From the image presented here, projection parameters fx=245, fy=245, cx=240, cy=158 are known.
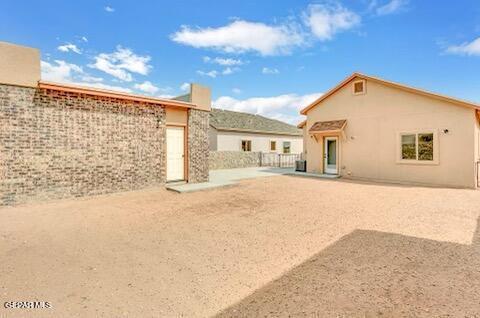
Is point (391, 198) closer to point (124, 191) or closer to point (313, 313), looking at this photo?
point (313, 313)

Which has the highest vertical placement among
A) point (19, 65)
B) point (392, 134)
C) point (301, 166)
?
point (19, 65)

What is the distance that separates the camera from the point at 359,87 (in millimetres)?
13906

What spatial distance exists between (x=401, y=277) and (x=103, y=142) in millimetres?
9250

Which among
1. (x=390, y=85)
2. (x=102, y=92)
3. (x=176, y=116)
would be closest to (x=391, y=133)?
(x=390, y=85)

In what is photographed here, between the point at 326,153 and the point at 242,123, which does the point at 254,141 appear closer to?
the point at 242,123

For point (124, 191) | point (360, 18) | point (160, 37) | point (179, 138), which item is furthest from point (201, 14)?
point (124, 191)

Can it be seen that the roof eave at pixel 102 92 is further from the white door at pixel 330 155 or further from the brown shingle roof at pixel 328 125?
the white door at pixel 330 155

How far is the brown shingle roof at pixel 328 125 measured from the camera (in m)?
14.3

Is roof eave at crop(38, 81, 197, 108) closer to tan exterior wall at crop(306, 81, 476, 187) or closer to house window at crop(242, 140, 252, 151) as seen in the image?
tan exterior wall at crop(306, 81, 476, 187)

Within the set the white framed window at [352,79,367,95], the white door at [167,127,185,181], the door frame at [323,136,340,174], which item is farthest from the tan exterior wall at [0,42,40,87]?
the white framed window at [352,79,367,95]

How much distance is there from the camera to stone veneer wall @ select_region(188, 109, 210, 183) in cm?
1134

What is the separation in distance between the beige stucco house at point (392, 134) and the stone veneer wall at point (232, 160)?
698 cm

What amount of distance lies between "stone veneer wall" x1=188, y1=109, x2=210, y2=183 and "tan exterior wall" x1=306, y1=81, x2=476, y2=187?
777 centimetres

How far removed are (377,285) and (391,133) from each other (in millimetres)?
11795
